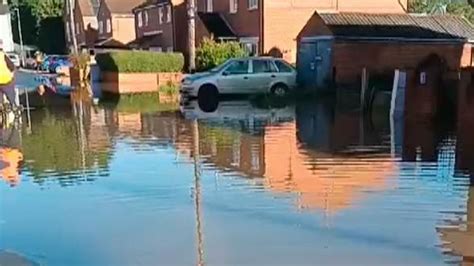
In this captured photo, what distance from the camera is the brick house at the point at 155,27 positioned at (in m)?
48.9

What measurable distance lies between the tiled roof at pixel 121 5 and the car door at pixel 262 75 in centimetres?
4180

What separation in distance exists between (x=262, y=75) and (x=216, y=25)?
14.7m

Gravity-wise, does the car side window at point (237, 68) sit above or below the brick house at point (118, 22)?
below

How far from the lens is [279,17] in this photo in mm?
37188

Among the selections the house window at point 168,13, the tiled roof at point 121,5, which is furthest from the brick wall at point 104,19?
the house window at point 168,13

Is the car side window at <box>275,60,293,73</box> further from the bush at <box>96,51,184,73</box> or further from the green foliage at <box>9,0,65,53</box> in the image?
the green foliage at <box>9,0,65,53</box>

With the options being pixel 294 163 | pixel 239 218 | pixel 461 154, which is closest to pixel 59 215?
pixel 239 218

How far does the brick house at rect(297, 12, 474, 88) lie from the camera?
29906 millimetres

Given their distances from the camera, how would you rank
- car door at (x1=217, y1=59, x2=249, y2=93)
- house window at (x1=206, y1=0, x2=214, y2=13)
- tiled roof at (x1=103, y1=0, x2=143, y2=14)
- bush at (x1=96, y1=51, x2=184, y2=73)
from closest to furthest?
car door at (x1=217, y1=59, x2=249, y2=93) < bush at (x1=96, y1=51, x2=184, y2=73) < house window at (x1=206, y1=0, x2=214, y2=13) < tiled roof at (x1=103, y1=0, x2=143, y2=14)

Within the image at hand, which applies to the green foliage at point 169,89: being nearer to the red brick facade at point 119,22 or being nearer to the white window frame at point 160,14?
the white window frame at point 160,14

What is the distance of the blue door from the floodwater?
38.0 ft

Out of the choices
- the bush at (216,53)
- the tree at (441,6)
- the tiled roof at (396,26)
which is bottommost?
the bush at (216,53)

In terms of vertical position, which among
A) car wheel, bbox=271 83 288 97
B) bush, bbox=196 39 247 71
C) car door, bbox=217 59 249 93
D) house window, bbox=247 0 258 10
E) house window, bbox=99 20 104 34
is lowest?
car wheel, bbox=271 83 288 97

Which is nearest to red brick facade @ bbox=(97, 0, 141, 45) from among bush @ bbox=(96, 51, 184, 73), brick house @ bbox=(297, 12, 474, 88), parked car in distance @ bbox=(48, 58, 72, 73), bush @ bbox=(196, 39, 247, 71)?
parked car in distance @ bbox=(48, 58, 72, 73)
